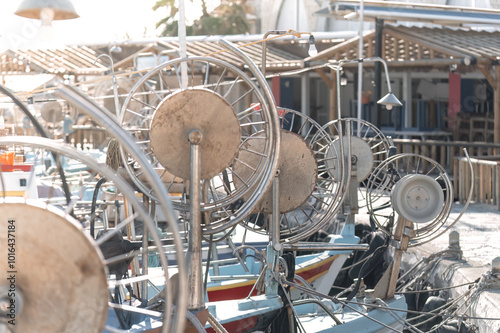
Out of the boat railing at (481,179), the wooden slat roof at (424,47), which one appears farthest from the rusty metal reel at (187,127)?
the wooden slat roof at (424,47)

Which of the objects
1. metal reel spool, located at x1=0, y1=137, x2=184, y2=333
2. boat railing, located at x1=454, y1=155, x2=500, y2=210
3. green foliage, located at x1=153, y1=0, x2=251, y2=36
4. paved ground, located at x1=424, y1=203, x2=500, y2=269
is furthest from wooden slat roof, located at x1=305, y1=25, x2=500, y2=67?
green foliage, located at x1=153, y1=0, x2=251, y2=36

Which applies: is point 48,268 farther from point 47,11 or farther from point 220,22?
point 220,22

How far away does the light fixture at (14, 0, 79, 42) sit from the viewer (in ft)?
20.3

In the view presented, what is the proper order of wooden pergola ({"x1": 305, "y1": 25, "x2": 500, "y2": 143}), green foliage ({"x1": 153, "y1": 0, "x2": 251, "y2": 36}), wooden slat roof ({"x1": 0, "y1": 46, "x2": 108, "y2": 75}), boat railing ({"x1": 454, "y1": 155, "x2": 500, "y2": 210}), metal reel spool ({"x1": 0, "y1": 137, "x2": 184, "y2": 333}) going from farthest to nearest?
green foliage ({"x1": 153, "y1": 0, "x2": 251, "y2": 36})
wooden slat roof ({"x1": 0, "y1": 46, "x2": 108, "y2": 75})
wooden pergola ({"x1": 305, "y1": 25, "x2": 500, "y2": 143})
boat railing ({"x1": 454, "y1": 155, "x2": 500, "y2": 210})
metal reel spool ({"x1": 0, "y1": 137, "x2": 184, "y2": 333})

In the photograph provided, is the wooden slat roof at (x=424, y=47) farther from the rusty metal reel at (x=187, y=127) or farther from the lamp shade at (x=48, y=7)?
the rusty metal reel at (x=187, y=127)

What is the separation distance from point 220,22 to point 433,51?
19.1m

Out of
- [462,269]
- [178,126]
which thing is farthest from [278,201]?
[462,269]

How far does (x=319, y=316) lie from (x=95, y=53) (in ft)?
58.9

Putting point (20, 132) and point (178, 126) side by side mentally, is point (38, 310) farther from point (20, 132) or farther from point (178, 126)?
point (20, 132)

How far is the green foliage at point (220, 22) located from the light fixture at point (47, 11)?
28.0 m

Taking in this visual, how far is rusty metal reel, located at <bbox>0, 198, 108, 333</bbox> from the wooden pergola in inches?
536

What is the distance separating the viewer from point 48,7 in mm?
6207

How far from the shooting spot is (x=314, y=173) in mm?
6535

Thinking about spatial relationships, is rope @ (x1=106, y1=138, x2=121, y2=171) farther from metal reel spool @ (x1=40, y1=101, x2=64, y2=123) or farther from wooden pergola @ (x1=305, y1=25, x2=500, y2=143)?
metal reel spool @ (x1=40, y1=101, x2=64, y2=123)
